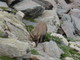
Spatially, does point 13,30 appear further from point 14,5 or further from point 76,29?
point 76,29

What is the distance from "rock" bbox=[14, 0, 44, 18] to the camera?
3022cm

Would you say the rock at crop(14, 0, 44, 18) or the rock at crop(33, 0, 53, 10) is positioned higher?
the rock at crop(14, 0, 44, 18)

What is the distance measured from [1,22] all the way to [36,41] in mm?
2683

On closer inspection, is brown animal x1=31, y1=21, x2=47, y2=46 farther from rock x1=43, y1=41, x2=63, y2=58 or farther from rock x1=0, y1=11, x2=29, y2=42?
rock x1=43, y1=41, x2=63, y2=58

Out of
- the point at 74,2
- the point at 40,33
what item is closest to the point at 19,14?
the point at 40,33

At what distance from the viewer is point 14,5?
103ft

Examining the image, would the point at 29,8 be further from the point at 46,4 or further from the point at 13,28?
the point at 13,28

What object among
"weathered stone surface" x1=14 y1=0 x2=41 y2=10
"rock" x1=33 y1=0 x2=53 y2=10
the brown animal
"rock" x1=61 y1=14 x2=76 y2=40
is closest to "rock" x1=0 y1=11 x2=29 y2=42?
the brown animal

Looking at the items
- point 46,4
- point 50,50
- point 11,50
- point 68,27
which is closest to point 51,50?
point 50,50

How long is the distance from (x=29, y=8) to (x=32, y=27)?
3179mm

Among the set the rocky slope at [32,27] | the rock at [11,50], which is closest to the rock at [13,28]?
the rocky slope at [32,27]

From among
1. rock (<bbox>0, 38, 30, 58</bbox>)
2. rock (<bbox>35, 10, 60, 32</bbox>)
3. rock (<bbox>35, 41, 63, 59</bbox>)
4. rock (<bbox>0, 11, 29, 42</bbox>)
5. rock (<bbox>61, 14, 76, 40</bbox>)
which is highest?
rock (<bbox>0, 38, 30, 58</bbox>)

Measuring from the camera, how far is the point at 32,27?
90.8 ft

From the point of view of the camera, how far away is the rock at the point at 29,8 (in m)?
30.2
